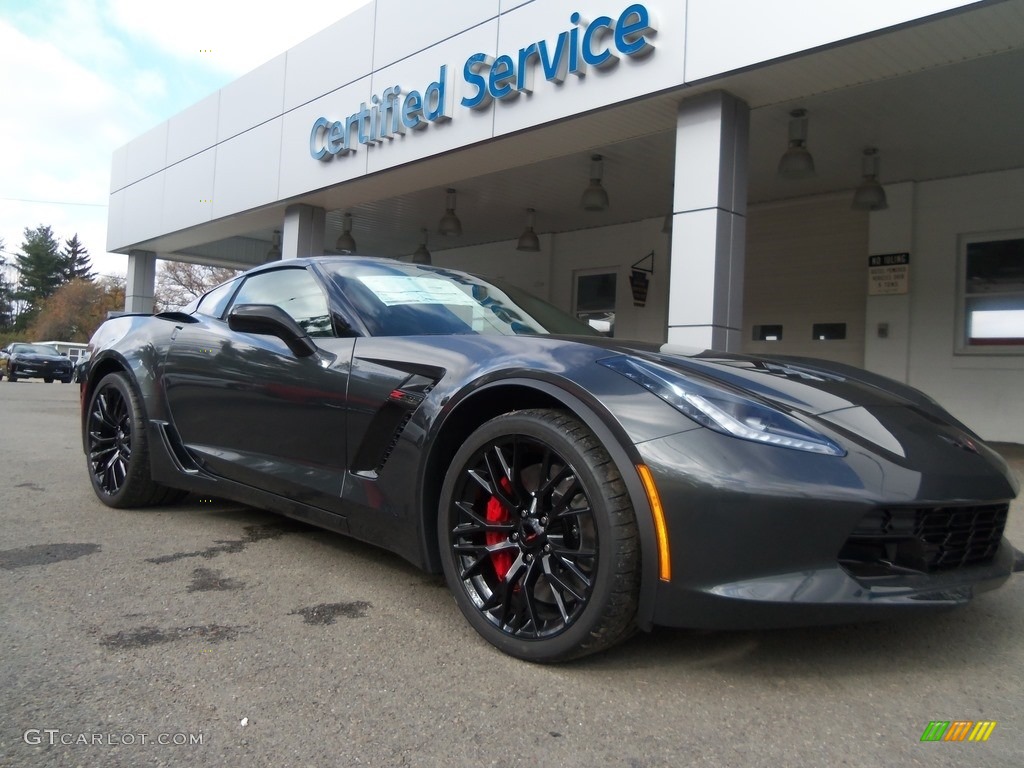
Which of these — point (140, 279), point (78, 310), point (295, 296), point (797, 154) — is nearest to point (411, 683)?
point (295, 296)

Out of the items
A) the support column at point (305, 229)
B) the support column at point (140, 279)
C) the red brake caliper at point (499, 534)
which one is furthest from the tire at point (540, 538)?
the support column at point (140, 279)

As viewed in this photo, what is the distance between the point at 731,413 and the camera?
2.01m

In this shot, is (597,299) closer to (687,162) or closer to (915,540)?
A: (687,162)

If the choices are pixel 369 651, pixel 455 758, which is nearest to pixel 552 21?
pixel 369 651

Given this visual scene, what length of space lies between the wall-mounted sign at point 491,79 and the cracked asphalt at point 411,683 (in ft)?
17.7

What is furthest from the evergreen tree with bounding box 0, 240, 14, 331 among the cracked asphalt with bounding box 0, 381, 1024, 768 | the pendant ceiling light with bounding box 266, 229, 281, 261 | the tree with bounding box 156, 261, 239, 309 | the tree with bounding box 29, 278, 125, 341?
the cracked asphalt with bounding box 0, 381, 1024, 768

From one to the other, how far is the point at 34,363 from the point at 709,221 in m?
28.8

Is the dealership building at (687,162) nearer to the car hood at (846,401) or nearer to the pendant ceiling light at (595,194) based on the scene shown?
the pendant ceiling light at (595,194)

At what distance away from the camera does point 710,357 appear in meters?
2.58

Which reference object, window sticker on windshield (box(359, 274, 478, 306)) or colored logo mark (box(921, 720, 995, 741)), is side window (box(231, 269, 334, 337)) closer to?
window sticker on windshield (box(359, 274, 478, 306))

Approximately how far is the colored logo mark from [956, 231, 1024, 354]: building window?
8534mm

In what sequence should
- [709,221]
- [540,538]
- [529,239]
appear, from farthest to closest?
[529,239], [709,221], [540,538]

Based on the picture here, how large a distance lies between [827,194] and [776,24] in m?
5.59

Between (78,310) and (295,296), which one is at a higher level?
(78,310)
